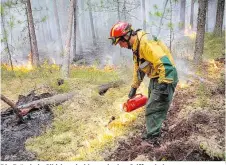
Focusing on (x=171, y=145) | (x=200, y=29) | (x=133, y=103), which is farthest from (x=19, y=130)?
(x=200, y=29)

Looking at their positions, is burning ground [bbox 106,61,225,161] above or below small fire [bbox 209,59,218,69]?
above

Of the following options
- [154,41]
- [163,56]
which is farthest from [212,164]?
[154,41]

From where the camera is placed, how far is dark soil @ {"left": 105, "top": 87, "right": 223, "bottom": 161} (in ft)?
13.5

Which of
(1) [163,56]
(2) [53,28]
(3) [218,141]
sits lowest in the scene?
(2) [53,28]

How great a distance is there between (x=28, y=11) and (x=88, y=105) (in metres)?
6.88

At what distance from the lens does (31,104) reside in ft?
22.9

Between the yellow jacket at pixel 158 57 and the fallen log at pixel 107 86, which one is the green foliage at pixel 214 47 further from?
the yellow jacket at pixel 158 57

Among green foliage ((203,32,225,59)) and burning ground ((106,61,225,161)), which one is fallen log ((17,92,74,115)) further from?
green foliage ((203,32,225,59))

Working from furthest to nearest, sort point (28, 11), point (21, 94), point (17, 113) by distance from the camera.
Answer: point (28, 11) → point (21, 94) → point (17, 113)

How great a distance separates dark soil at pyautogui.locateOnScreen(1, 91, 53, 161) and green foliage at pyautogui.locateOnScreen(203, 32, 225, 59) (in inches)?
321

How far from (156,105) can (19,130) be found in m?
3.41

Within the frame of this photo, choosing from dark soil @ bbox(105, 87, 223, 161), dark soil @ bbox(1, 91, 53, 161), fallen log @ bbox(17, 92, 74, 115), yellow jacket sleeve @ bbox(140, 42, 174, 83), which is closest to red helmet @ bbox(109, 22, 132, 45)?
yellow jacket sleeve @ bbox(140, 42, 174, 83)

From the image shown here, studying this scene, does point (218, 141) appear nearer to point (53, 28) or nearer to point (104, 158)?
point (104, 158)

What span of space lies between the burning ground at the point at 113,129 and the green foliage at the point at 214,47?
4338 mm
